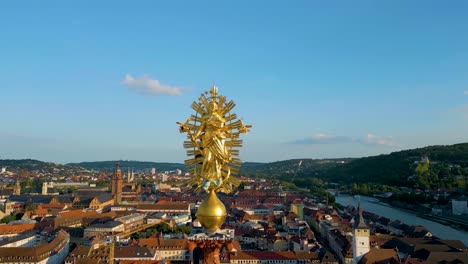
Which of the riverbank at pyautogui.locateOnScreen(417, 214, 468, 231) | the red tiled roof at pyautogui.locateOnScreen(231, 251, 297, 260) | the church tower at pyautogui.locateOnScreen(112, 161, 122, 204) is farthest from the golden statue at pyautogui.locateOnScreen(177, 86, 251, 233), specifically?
the church tower at pyautogui.locateOnScreen(112, 161, 122, 204)

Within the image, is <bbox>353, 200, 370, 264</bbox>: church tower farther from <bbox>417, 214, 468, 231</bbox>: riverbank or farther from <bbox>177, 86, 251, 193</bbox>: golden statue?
<bbox>417, 214, 468, 231</bbox>: riverbank

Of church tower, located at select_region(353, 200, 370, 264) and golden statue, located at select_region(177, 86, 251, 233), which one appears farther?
church tower, located at select_region(353, 200, 370, 264)

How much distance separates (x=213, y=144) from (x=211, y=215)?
140 centimetres

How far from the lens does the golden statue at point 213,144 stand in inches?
340

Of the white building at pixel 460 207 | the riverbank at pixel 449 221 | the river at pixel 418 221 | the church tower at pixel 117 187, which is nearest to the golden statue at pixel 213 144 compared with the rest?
the river at pixel 418 221

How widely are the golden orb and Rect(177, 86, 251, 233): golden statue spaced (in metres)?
0.13

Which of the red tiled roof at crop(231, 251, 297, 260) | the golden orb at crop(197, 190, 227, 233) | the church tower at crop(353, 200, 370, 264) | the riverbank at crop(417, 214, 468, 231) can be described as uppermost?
the golden orb at crop(197, 190, 227, 233)

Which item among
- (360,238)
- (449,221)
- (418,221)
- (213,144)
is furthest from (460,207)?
(213,144)

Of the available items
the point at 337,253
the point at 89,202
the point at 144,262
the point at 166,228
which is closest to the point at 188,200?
the point at 89,202

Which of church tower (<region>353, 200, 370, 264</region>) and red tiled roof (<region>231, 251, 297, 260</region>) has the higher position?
church tower (<region>353, 200, 370, 264</region>)

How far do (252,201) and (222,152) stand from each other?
113729 mm

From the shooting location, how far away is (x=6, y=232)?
69.9m

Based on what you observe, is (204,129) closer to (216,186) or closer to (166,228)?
(216,186)

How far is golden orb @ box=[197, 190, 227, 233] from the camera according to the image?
823 centimetres
